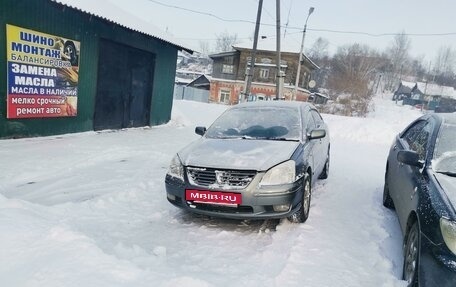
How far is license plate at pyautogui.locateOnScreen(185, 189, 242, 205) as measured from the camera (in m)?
3.84

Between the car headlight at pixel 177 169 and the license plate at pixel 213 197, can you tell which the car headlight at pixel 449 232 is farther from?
the car headlight at pixel 177 169

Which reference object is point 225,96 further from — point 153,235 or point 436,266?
point 436,266

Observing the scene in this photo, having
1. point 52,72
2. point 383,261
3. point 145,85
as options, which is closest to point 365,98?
point 145,85

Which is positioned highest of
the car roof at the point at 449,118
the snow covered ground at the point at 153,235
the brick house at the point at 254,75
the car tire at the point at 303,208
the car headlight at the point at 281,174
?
the brick house at the point at 254,75

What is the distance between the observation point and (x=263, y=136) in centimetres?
490

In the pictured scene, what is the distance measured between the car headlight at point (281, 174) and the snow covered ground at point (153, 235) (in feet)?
2.07

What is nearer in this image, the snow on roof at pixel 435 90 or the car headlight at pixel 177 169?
the car headlight at pixel 177 169

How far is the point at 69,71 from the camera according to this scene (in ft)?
30.2

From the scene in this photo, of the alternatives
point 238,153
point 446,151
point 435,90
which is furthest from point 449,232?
point 435,90

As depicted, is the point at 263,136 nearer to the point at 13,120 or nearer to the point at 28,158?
the point at 28,158

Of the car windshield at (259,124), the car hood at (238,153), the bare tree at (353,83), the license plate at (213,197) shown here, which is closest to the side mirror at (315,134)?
the car windshield at (259,124)

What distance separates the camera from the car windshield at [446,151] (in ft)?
10.8

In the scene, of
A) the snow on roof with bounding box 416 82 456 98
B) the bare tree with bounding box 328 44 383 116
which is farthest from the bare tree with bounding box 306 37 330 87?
the snow on roof with bounding box 416 82 456 98

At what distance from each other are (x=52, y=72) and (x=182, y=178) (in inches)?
242
